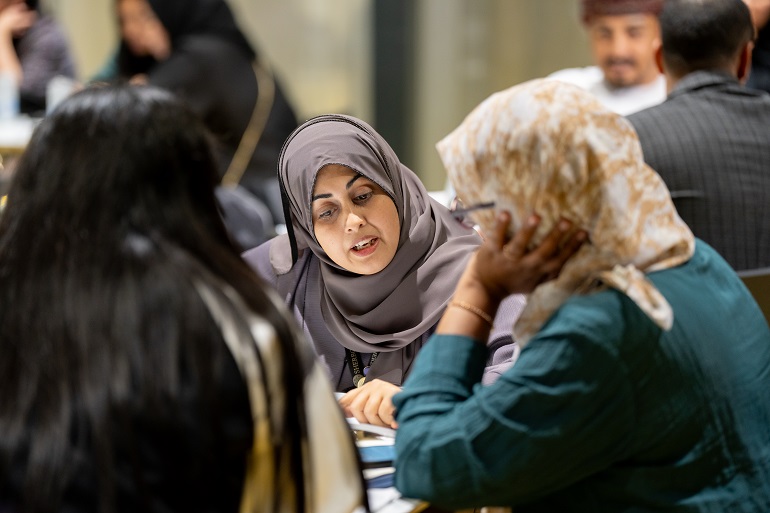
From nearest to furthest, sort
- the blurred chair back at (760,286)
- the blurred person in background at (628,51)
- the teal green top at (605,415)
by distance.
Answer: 1. the teal green top at (605,415)
2. the blurred chair back at (760,286)
3. the blurred person in background at (628,51)

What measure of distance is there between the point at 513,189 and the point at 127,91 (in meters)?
0.54

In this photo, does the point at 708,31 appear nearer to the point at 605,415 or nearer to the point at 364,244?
the point at 364,244

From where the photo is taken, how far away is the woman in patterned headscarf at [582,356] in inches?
55.7

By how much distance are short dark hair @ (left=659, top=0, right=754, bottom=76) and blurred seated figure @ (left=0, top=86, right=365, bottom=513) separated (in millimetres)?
1964

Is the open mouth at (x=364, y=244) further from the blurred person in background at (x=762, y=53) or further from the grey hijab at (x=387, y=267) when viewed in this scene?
the blurred person in background at (x=762, y=53)

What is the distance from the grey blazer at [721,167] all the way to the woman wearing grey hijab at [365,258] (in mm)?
658

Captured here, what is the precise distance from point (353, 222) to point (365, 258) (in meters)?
0.09

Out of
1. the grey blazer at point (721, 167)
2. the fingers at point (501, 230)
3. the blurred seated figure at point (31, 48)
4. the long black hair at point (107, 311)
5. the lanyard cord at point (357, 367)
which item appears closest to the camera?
the long black hair at point (107, 311)

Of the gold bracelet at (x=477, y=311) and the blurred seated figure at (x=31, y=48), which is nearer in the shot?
the gold bracelet at (x=477, y=311)

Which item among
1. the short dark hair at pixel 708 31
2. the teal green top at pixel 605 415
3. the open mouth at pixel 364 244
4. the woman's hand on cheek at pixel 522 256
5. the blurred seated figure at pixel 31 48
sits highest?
the woman's hand on cheek at pixel 522 256

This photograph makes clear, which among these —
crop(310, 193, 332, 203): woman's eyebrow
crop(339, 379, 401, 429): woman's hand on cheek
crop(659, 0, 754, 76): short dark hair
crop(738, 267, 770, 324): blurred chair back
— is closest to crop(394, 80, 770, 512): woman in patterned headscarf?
crop(339, 379, 401, 429): woman's hand on cheek

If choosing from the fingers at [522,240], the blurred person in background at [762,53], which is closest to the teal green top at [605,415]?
the fingers at [522,240]

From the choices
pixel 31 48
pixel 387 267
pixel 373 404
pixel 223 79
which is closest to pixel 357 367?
pixel 387 267

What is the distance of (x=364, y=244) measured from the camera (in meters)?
2.45
